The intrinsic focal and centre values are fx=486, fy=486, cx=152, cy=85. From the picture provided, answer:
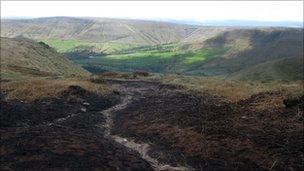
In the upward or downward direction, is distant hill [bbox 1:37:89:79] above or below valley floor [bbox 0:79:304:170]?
below

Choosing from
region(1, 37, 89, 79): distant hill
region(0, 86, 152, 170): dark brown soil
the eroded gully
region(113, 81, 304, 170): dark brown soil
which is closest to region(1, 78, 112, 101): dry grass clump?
region(0, 86, 152, 170): dark brown soil

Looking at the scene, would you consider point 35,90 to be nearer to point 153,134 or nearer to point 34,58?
point 153,134

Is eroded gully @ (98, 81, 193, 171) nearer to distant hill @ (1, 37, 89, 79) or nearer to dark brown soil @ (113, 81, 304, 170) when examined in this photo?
dark brown soil @ (113, 81, 304, 170)

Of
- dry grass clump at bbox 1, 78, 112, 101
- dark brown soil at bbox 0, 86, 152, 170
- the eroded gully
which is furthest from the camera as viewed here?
dry grass clump at bbox 1, 78, 112, 101

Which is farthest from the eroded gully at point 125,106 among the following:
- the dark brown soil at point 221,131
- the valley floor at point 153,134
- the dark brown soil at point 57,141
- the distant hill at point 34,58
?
the distant hill at point 34,58

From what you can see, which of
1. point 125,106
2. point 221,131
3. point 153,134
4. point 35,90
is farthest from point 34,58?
point 221,131

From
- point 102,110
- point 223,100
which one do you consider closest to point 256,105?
point 223,100

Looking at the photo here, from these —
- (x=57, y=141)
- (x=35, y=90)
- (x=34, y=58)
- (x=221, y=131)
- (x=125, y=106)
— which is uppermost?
(x=57, y=141)
